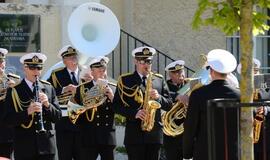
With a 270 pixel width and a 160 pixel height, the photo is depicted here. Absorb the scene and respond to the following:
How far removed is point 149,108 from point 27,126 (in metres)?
1.52

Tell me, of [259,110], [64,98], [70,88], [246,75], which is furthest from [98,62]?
[246,75]

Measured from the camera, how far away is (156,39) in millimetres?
14438

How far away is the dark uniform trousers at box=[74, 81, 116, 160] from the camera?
912 cm

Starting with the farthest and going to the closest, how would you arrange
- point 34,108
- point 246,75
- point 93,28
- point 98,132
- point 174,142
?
point 93,28 < point 174,142 < point 98,132 < point 34,108 < point 246,75

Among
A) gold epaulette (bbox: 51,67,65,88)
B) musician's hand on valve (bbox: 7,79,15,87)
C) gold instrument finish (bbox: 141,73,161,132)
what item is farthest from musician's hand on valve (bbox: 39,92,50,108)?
gold epaulette (bbox: 51,67,65,88)

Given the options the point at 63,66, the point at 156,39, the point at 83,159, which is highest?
the point at 156,39

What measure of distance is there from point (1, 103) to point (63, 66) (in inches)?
47.9

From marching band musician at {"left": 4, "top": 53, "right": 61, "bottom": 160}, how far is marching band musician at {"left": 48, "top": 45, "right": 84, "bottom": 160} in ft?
3.69

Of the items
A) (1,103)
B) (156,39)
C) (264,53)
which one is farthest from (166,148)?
(264,53)

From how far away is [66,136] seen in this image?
9.62m

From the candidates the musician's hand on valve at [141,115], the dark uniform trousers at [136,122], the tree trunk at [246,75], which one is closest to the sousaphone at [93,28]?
the dark uniform trousers at [136,122]

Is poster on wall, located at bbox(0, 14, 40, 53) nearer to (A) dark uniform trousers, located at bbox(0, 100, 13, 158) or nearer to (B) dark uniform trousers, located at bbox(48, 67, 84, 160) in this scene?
(B) dark uniform trousers, located at bbox(48, 67, 84, 160)

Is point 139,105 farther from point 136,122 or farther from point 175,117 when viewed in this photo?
point 175,117

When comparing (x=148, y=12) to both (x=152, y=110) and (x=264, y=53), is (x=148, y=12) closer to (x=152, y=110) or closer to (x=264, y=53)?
(x=264, y=53)
